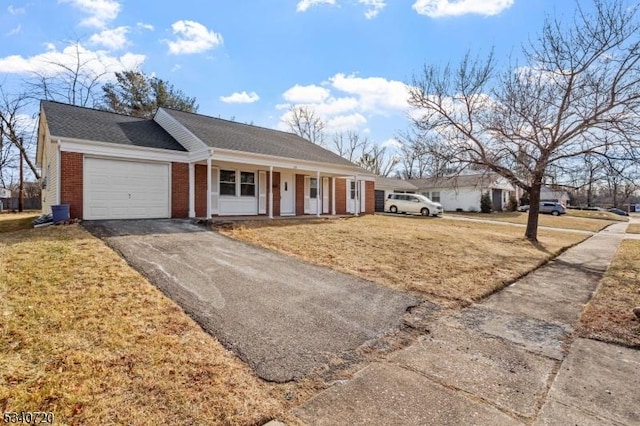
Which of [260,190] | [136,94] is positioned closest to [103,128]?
[260,190]

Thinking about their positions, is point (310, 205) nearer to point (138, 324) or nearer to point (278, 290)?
point (278, 290)

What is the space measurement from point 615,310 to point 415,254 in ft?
14.0

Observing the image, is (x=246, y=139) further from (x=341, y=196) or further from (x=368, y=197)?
(x=368, y=197)

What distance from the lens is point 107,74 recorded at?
27953 millimetres

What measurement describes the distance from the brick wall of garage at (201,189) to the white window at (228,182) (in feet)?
2.67

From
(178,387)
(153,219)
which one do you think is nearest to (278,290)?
(178,387)

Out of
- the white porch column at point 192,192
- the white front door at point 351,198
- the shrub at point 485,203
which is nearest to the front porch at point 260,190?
the white porch column at point 192,192

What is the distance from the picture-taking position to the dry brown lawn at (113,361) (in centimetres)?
260

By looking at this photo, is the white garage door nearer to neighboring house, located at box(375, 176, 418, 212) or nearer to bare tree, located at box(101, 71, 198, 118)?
bare tree, located at box(101, 71, 198, 118)

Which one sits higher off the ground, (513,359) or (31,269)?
(31,269)

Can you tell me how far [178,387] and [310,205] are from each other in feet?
51.1

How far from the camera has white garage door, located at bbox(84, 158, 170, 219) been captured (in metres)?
11.3

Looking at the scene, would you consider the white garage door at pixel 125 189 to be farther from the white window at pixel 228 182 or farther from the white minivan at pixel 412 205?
the white minivan at pixel 412 205

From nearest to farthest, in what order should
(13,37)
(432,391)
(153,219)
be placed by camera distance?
(432,391) → (153,219) → (13,37)
